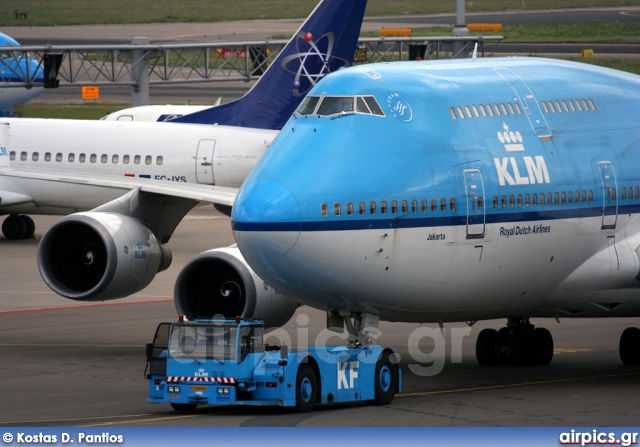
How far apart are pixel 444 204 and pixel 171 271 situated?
22.5m

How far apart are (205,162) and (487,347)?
2073cm

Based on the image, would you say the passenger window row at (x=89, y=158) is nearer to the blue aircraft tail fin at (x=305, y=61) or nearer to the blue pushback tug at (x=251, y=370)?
the blue aircraft tail fin at (x=305, y=61)

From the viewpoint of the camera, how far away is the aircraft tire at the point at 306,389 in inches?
872

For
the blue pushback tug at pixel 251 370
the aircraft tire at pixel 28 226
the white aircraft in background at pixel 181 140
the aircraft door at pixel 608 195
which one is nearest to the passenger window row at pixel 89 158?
the white aircraft in background at pixel 181 140

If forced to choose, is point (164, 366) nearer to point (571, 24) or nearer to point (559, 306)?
point (559, 306)

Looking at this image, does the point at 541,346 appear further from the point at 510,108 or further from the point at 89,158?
the point at 89,158

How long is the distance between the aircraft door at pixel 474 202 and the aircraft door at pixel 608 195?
3178 mm

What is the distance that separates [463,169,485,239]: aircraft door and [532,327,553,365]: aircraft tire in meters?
5.32

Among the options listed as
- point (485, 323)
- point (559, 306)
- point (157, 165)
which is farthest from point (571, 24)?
point (559, 306)

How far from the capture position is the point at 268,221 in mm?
22219

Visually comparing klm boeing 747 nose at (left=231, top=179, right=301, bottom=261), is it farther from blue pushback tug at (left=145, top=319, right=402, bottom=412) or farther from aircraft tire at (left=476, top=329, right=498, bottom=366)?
aircraft tire at (left=476, top=329, right=498, bottom=366)

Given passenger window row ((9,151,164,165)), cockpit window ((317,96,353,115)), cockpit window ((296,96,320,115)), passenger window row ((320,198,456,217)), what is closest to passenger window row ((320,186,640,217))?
passenger window row ((320,198,456,217))

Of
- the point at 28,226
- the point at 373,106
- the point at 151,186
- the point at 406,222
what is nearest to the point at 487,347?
the point at 406,222

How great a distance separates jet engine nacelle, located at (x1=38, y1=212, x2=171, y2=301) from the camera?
95.0ft
